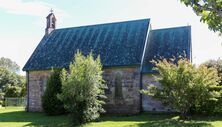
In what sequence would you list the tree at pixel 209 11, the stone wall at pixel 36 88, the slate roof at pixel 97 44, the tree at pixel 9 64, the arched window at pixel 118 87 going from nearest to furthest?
the tree at pixel 209 11 < the arched window at pixel 118 87 < the slate roof at pixel 97 44 < the stone wall at pixel 36 88 < the tree at pixel 9 64

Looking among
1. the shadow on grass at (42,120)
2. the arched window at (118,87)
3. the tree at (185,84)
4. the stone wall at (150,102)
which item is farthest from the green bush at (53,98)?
the tree at (185,84)

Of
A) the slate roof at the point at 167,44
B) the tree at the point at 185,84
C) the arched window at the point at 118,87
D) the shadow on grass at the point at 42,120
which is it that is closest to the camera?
the tree at the point at 185,84

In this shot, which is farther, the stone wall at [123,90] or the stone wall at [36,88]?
the stone wall at [36,88]

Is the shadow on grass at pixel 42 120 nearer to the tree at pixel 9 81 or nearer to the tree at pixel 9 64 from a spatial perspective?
the tree at pixel 9 81

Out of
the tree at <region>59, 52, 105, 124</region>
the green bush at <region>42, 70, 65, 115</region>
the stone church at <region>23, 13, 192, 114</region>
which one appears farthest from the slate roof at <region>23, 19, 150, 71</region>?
the tree at <region>59, 52, 105, 124</region>

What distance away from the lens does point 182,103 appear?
2069cm

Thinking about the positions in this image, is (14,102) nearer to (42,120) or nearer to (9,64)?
(42,120)

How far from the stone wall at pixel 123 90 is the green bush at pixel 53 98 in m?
3.86

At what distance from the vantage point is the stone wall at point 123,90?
88.6 feet

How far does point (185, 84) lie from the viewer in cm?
2025

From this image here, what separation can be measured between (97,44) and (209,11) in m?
22.4

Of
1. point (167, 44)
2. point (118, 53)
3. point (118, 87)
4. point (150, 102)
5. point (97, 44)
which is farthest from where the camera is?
point (97, 44)

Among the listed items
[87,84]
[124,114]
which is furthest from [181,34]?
[87,84]

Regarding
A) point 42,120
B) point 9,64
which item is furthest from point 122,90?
point 9,64
